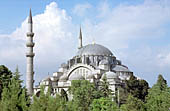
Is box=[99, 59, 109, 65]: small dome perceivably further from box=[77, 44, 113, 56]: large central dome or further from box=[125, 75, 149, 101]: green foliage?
box=[125, 75, 149, 101]: green foliage

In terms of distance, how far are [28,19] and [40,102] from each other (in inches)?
1055

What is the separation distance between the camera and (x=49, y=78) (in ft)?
156

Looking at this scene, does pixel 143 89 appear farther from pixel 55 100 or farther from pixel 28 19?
pixel 55 100

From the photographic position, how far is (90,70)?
45844 millimetres

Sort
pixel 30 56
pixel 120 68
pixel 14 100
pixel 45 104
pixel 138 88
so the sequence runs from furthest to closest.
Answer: pixel 120 68
pixel 138 88
pixel 30 56
pixel 14 100
pixel 45 104

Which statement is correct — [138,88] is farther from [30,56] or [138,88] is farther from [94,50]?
[94,50]

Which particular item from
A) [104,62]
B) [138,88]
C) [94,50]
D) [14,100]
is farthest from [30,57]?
[14,100]

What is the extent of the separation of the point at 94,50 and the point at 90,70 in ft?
17.8

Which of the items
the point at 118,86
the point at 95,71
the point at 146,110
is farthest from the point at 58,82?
the point at 146,110

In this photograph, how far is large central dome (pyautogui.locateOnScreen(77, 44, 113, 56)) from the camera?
50006mm

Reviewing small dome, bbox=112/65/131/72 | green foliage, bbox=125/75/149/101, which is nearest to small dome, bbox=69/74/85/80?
small dome, bbox=112/65/131/72

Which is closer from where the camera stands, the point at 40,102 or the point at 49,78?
the point at 40,102

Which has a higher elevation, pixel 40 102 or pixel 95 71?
pixel 95 71

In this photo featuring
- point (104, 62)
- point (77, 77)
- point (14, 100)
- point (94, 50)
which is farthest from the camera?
point (94, 50)
